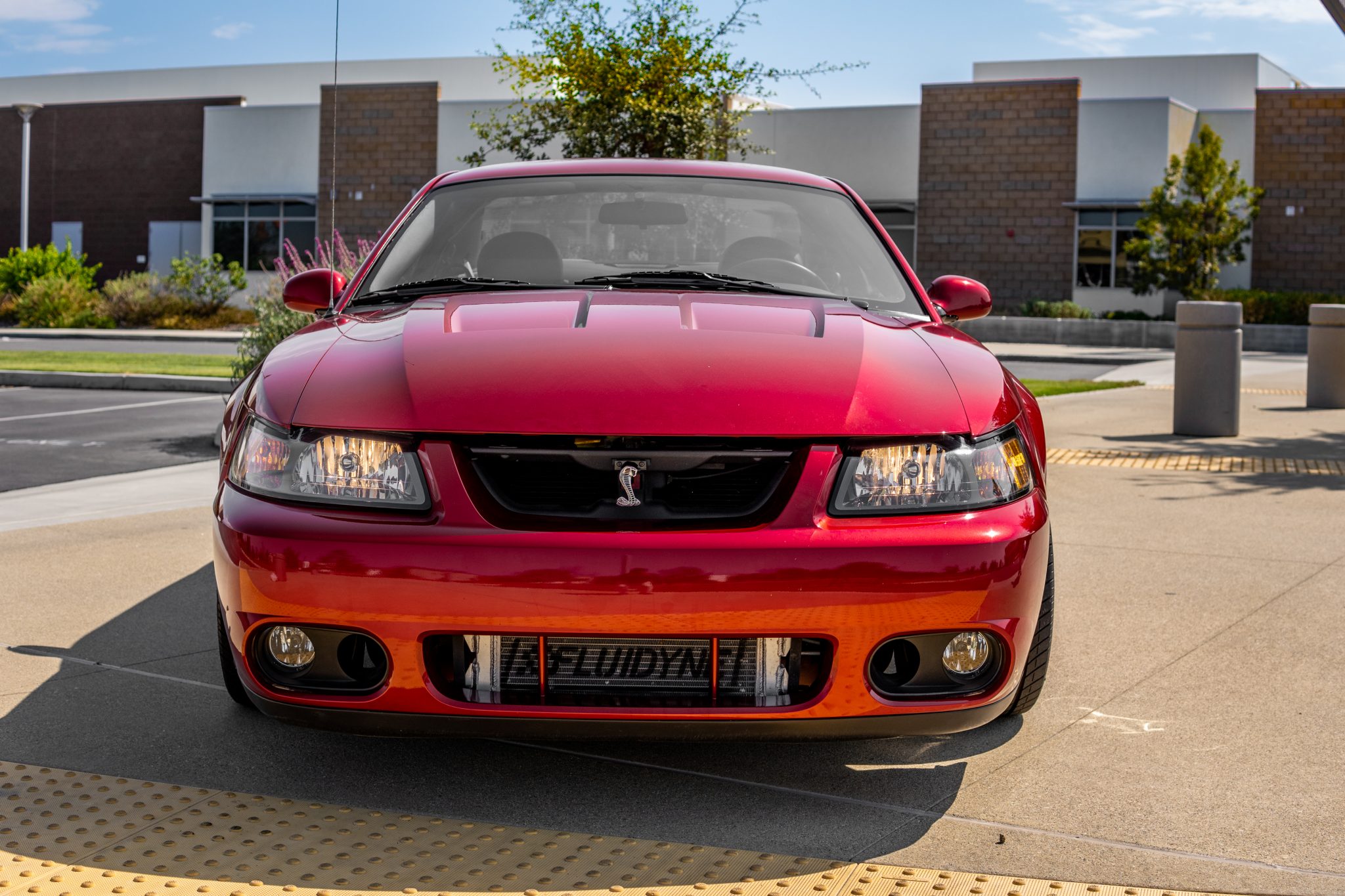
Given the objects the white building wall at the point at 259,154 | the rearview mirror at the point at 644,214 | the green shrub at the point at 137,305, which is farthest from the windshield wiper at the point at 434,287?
the white building wall at the point at 259,154

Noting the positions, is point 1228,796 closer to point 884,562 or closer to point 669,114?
point 884,562

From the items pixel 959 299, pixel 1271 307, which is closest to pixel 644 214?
pixel 959 299

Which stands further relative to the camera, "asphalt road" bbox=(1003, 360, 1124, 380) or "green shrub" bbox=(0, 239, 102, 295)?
"green shrub" bbox=(0, 239, 102, 295)

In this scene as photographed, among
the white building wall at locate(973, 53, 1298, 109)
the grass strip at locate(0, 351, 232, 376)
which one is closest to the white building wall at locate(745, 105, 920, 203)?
the white building wall at locate(973, 53, 1298, 109)

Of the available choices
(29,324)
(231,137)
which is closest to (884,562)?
(29,324)

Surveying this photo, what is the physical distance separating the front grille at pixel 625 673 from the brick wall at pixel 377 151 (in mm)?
36880

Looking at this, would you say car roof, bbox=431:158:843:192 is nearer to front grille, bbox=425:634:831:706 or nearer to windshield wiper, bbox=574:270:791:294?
windshield wiper, bbox=574:270:791:294

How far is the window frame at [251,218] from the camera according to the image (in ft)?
131

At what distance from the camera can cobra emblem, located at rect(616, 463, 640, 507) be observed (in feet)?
9.09

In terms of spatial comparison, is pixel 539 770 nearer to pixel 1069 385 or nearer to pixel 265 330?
pixel 265 330

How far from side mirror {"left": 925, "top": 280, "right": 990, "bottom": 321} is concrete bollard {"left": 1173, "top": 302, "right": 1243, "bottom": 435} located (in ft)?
24.0

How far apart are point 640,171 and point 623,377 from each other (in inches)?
67.7

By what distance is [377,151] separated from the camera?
129 ft

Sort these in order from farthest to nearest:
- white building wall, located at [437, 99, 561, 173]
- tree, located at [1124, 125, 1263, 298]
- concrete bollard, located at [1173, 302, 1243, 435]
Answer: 1. white building wall, located at [437, 99, 561, 173]
2. tree, located at [1124, 125, 1263, 298]
3. concrete bollard, located at [1173, 302, 1243, 435]
